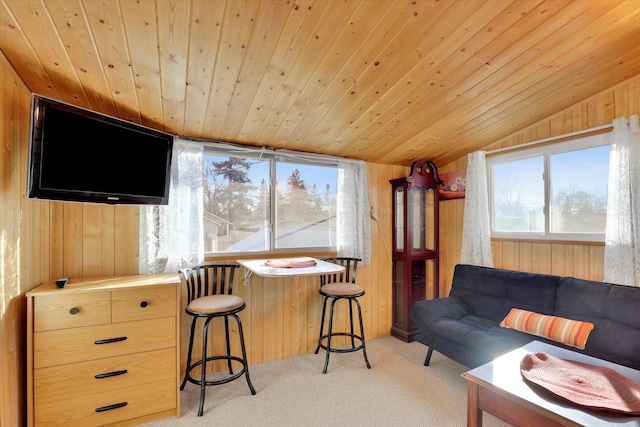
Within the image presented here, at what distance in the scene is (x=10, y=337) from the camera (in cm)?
159

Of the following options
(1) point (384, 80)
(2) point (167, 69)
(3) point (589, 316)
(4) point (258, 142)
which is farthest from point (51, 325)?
(3) point (589, 316)

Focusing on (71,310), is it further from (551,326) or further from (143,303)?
(551,326)

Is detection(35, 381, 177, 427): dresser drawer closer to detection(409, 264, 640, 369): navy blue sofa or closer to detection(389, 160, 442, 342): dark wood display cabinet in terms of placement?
detection(409, 264, 640, 369): navy blue sofa

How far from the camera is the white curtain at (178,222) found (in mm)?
2338

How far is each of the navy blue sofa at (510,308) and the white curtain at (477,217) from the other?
22 cm

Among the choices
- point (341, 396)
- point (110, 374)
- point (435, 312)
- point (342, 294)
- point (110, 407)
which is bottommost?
point (341, 396)

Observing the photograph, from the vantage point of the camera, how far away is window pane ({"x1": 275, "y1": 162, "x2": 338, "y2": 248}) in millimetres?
3025

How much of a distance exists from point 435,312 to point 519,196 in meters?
1.51

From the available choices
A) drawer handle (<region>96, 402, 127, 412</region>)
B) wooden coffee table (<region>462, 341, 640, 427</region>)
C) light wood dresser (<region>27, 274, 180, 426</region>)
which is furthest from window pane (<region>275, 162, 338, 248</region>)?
wooden coffee table (<region>462, 341, 640, 427</region>)

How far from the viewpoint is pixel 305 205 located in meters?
3.16

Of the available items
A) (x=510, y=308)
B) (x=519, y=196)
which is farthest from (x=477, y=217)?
(x=510, y=308)

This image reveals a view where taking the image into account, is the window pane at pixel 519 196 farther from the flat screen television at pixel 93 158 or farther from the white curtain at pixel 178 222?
the flat screen television at pixel 93 158

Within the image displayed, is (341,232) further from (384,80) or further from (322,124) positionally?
(384,80)

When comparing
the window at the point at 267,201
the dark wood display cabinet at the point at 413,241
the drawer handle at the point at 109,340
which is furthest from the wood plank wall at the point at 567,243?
the drawer handle at the point at 109,340
